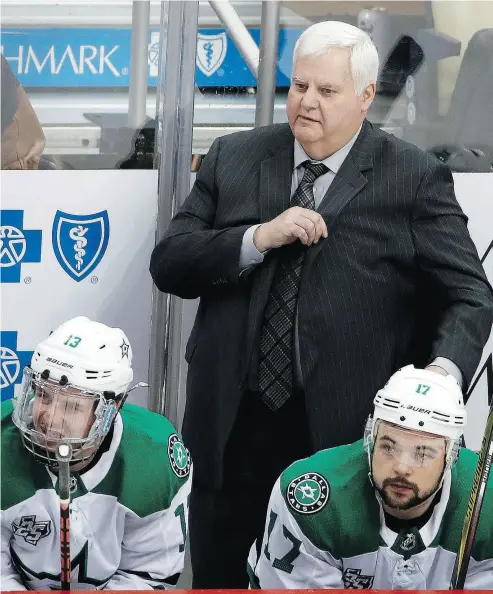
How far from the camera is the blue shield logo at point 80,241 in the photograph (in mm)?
3293

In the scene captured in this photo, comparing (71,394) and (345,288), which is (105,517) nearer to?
(71,394)

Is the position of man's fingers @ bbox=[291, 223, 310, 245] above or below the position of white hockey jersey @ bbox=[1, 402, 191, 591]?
above

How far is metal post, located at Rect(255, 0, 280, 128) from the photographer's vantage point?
130 inches

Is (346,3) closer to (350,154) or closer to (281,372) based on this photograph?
(350,154)

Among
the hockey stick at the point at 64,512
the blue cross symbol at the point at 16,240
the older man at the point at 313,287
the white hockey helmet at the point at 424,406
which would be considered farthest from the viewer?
the blue cross symbol at the point at 16,240

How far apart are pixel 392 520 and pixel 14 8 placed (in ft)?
5.62

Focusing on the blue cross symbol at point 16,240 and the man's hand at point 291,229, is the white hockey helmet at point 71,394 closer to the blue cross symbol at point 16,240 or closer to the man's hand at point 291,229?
the man's hand at point 291,229

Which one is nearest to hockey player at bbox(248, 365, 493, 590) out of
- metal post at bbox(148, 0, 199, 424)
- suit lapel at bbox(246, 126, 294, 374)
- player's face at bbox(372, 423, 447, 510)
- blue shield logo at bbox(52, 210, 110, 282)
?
player's face at bbox(372, 423, 447, 510)

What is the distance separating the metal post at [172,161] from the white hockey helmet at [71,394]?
855mm

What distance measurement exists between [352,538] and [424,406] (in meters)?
0.30

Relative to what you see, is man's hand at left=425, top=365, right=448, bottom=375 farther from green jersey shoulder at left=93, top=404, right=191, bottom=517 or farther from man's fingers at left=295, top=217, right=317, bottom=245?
green jersey shoulder at left=93, top=404, right=191, bottom=517

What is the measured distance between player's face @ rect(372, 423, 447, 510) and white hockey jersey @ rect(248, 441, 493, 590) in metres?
0.08

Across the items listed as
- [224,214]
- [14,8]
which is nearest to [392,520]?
[224,214]

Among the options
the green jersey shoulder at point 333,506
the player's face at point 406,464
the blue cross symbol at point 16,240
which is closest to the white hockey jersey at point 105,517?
the green jersey shoulder at point 333,506
